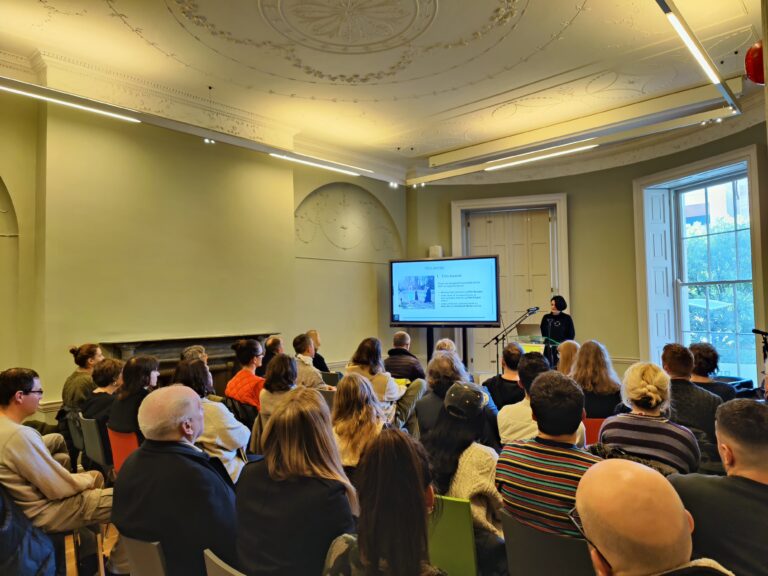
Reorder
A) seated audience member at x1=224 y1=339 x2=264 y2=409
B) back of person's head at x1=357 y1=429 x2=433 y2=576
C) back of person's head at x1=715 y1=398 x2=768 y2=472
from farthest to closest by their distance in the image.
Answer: seated audience member at x1=224 y1=339 x2=264 y2=409 < back of person's head at x1=715 y1=398 x2=768 y2=472 < back of person's head at x1=357 y1=429 x2=433 y2=576

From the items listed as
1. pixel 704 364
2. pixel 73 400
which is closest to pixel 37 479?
pixel 73 400

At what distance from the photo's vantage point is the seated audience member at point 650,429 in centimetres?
195

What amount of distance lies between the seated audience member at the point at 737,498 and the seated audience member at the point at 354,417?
113cm

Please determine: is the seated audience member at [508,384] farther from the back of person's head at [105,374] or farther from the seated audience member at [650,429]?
the back of person's head at [105,374]

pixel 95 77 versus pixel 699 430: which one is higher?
pixel 95 77

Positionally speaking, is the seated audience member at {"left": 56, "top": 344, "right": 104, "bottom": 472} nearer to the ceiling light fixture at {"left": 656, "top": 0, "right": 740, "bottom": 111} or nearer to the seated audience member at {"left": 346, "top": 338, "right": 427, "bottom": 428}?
the seated audience member at {"left": 346, "top": 338, "right": 427, "bottom": 428}

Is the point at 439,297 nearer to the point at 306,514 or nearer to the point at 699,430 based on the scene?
the point at 699,430

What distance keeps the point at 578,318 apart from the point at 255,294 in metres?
4.60

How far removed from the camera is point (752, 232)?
531 centimetres

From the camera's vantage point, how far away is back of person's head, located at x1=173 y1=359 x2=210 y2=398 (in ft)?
9.32

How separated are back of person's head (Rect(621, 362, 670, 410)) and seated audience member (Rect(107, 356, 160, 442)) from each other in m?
2.42

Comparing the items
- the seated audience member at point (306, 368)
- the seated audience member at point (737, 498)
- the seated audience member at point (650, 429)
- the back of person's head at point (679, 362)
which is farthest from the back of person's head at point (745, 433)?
the seated audience member at point (306, 368)

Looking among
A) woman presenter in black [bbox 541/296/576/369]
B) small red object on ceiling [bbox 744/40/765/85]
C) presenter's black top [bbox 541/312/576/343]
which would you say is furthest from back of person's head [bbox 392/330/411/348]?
small red object on ceiling [bbox 744/40/765/85]

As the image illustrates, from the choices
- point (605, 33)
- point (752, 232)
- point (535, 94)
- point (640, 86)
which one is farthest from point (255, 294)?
point (752, 232)
